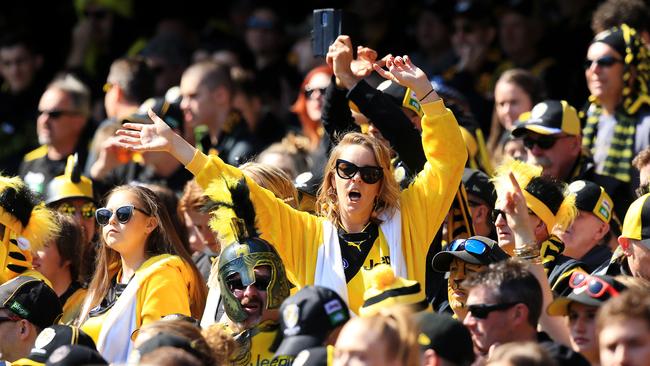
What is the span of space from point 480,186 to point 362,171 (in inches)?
52.6

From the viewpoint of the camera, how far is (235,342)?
20.1ft

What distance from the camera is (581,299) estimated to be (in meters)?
5.86

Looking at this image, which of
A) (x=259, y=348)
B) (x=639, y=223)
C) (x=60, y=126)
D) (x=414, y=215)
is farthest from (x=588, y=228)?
(x=60, y=126)

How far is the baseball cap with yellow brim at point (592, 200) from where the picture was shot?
7.51 meters

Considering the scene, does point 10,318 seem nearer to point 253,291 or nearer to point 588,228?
point 253,291

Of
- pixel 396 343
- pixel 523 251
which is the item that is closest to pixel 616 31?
pixel 523 251

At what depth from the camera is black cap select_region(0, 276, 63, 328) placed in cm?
690

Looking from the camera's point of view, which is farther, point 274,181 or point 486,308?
point 274,181

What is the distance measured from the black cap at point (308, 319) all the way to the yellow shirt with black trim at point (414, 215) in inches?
40.4

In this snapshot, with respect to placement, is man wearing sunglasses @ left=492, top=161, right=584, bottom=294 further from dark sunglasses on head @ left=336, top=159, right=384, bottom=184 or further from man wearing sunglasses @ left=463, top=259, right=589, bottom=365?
man wearing sunglasses @ left=463, top=259, right=589, bottom=365

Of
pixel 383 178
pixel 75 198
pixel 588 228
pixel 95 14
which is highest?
pixel 383 178

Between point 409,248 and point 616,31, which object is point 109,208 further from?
point 616,31

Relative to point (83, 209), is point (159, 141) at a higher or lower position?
higher

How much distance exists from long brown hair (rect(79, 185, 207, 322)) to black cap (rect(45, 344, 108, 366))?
1.62 m
